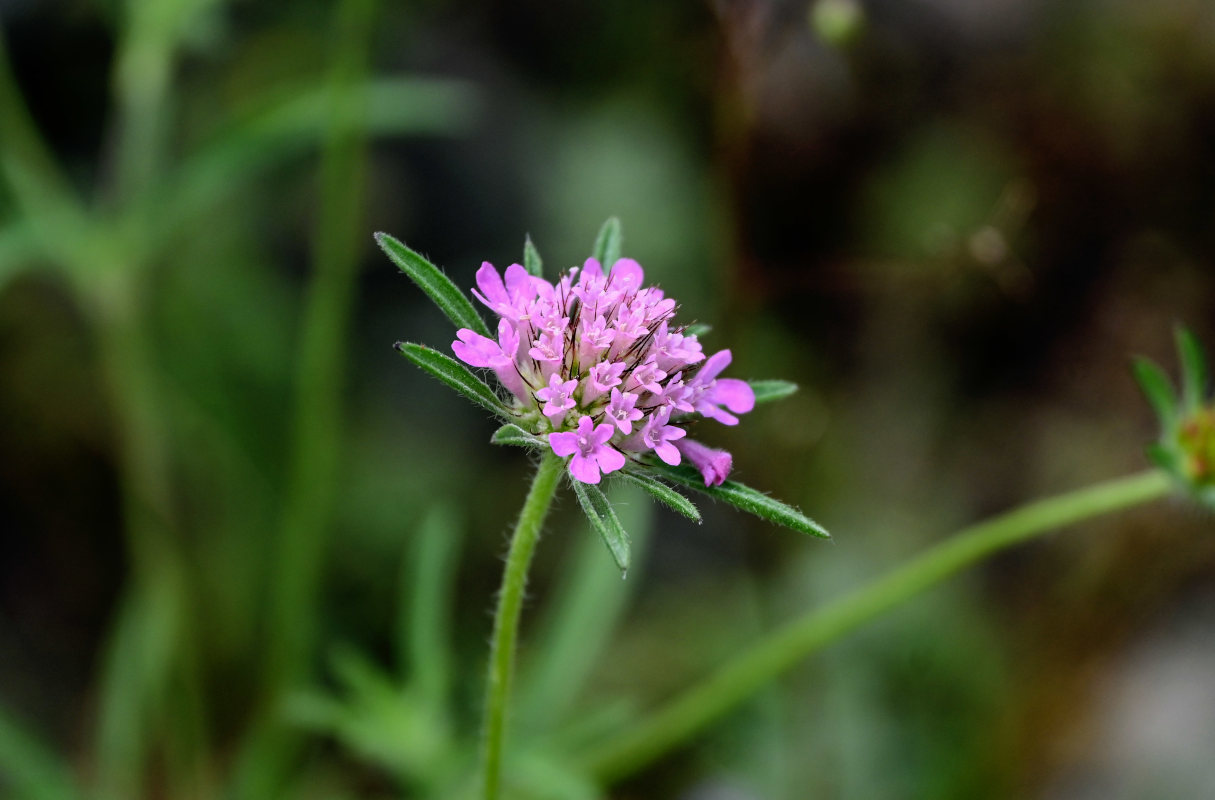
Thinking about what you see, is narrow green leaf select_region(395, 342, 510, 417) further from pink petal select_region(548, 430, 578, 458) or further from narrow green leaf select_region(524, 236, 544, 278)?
narrow green leaf select_region(524, 236, 544, 278)

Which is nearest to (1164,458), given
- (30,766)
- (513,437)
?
(513,437)

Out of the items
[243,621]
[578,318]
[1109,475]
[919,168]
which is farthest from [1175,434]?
[243,621]

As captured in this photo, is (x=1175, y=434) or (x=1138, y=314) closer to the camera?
(x=1175, y=434)

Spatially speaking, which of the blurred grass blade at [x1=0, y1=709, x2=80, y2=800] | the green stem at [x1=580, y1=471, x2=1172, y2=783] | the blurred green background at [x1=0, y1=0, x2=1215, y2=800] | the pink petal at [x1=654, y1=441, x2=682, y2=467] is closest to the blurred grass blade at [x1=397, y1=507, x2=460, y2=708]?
the blurred green background at [x1=0, y1=0, x2=1215, y2=800]

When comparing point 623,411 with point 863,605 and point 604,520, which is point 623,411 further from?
point 863,605

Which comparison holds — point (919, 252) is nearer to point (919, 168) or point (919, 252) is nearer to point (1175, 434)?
point (919, 168)

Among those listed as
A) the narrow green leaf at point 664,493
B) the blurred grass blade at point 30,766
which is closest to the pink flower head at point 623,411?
the narrow green leaf at point 664,493
